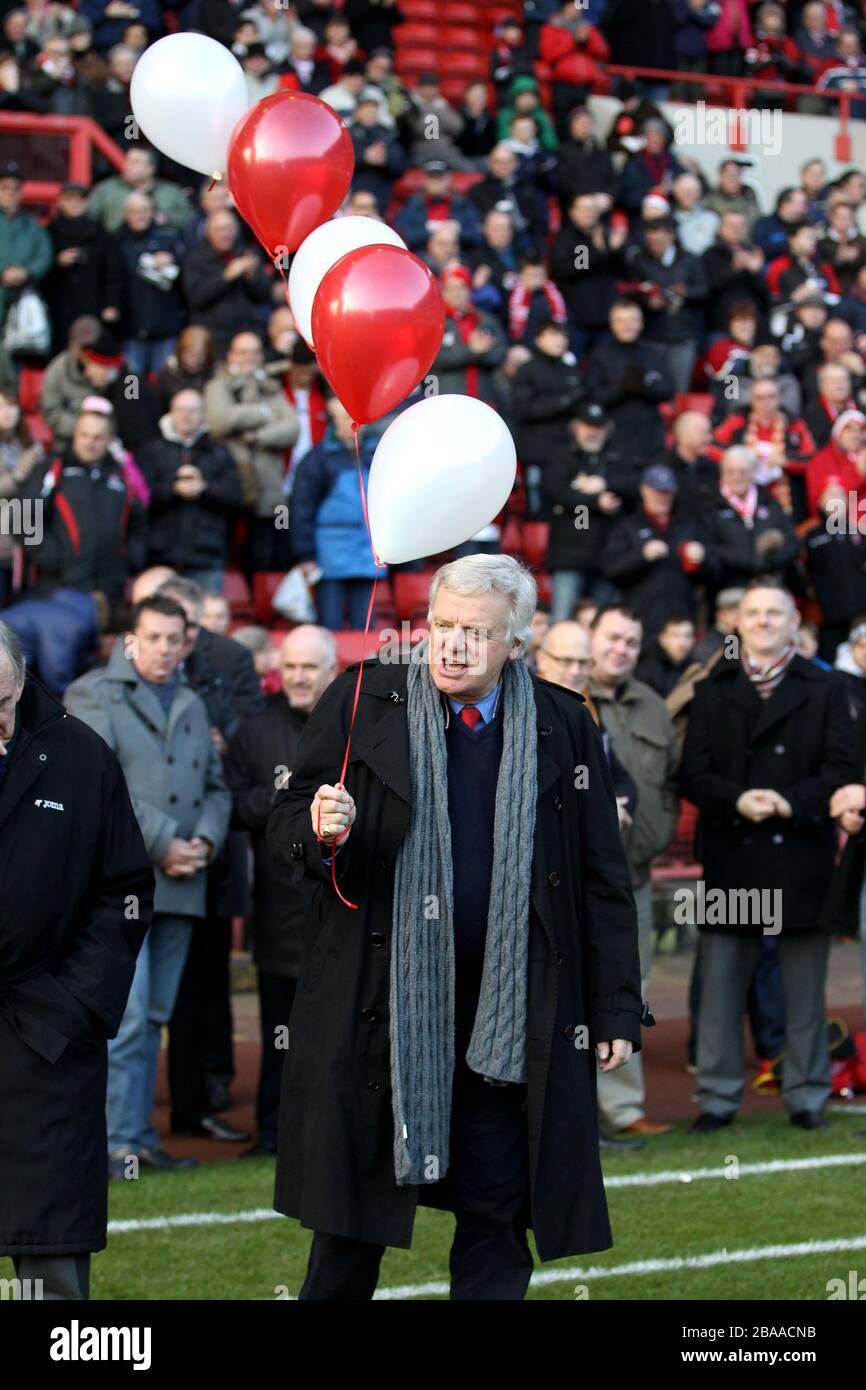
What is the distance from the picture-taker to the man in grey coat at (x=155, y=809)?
27.8 ft

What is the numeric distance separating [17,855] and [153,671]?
11.4ft

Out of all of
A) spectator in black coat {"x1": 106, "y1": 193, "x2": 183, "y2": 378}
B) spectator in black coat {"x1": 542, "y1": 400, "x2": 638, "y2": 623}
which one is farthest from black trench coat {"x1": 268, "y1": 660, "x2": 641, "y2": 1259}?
spectator in black coat {"x1": 106, "y1": 193, "x2": 183, "y2": 378}

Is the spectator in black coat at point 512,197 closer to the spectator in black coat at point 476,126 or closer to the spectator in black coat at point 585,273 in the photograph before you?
the spectator in black coat at point 585,273

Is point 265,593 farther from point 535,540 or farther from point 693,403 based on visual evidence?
point 693,403

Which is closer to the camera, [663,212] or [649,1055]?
[649,1055]

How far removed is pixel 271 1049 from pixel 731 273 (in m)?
11.9

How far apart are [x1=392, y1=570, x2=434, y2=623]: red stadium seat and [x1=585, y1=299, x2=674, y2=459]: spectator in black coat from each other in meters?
1.83

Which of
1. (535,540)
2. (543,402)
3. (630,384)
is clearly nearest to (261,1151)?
(543,402)

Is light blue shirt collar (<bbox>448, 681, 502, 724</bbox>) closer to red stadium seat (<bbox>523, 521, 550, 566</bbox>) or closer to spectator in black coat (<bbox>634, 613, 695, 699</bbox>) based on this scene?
spectator in black coat (<bbox>634, 613, 695, 699</bbox>)

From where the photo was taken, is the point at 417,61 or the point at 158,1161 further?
the point at 417,61

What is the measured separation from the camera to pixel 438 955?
5156mm

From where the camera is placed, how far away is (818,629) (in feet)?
50.9

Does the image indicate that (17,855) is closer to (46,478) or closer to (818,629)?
(46,478)

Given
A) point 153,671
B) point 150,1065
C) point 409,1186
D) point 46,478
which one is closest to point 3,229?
point 46,478
